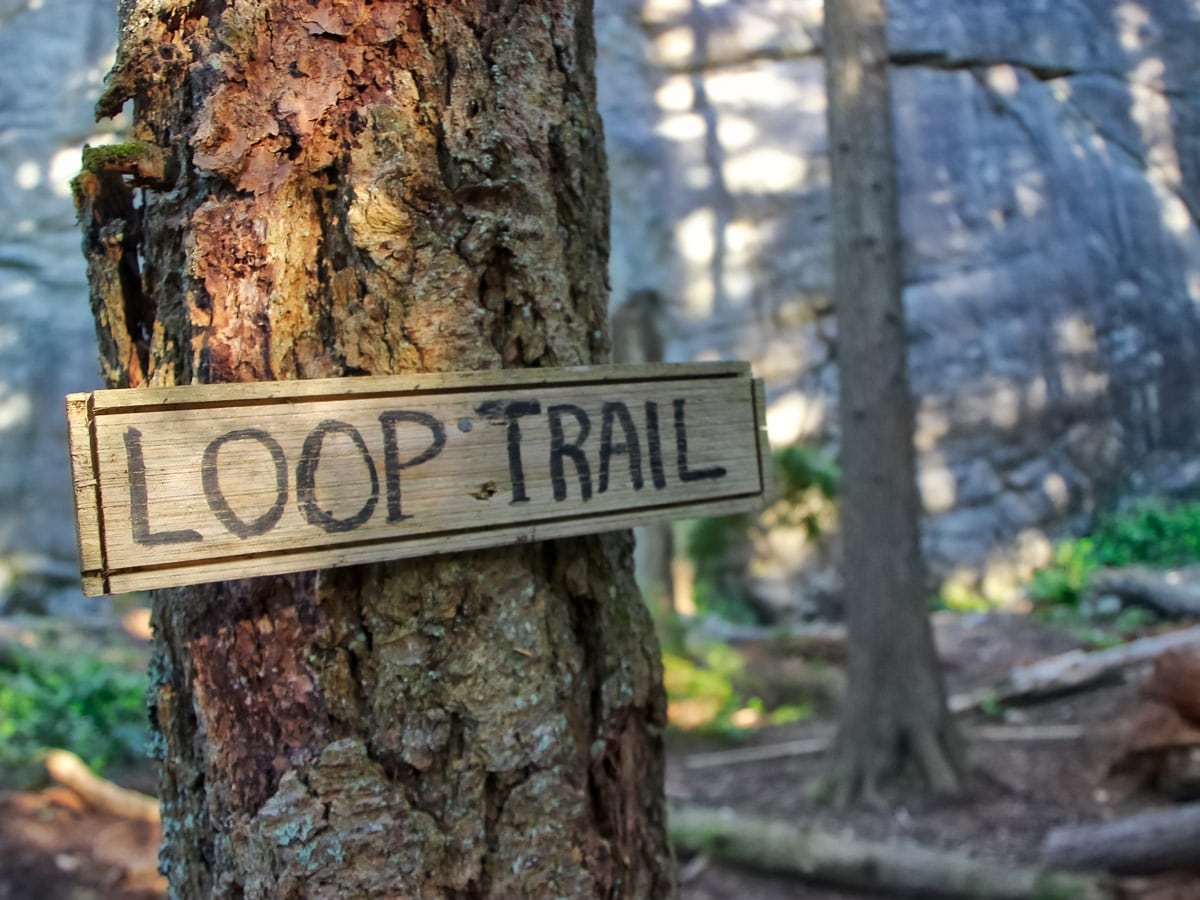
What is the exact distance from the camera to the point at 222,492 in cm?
109

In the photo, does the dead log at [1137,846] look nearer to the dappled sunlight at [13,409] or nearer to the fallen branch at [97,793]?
the fallen branch at [97,793]

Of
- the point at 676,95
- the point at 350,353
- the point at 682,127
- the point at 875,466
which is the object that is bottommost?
the point at 875,466

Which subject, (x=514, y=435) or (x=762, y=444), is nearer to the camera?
(x=514, y=435)

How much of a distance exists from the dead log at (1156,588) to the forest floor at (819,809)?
308 centimetres

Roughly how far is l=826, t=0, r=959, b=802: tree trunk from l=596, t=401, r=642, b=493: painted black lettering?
353cm

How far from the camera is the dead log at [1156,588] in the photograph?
26.3ft

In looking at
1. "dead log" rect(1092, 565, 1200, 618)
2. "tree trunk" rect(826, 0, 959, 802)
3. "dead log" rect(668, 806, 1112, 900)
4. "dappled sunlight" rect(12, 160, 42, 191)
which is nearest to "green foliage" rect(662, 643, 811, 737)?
"tree trunk" rect(826, 0, 959, 802)

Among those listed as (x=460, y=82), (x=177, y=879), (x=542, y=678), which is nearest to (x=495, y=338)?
(x=460, y=82)

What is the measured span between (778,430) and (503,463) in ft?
32.0

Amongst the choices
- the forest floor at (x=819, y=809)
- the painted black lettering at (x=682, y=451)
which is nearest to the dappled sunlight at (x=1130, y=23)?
the forest floor at (x=819, y=809)

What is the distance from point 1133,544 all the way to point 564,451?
10907mm

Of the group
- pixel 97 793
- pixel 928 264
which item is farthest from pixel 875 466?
pixel 928 264

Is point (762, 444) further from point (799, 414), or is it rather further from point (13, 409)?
point (13, 409)

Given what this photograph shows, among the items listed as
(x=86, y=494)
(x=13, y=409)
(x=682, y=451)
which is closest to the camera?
(x=86, y=494)
